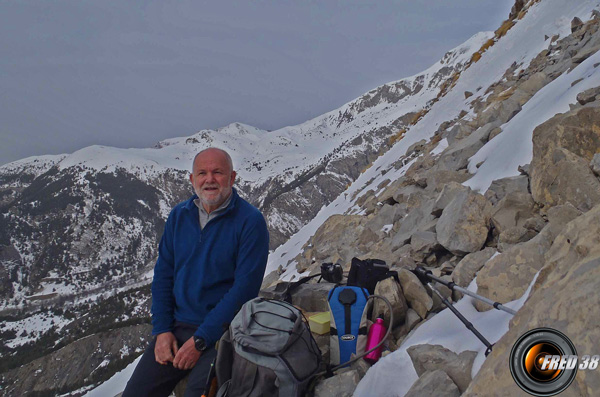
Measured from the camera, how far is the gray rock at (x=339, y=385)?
3355mm

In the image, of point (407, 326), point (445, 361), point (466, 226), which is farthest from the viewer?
point (466, 226)

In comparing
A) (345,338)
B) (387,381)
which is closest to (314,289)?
(345,338)

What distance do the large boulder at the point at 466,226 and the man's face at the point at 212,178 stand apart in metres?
3.84

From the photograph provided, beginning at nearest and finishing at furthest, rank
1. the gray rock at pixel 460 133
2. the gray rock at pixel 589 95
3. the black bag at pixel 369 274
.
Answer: the black bag at pixel 369 274 < the gray rock at pixel 589 95 < the gray rock at pixel 460 133

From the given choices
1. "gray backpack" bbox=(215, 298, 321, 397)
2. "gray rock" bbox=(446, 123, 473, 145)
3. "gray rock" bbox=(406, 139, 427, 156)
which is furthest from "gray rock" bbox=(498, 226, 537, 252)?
"gray rock" bbox=(406, 139, 427, 156)

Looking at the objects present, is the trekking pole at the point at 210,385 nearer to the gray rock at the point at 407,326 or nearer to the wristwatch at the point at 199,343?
the wristwatch at the point at 199,343

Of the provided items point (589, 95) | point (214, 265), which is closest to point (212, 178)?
point (214, 265)

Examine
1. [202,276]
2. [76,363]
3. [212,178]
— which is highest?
[212,178]

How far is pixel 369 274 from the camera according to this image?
16.3 feet

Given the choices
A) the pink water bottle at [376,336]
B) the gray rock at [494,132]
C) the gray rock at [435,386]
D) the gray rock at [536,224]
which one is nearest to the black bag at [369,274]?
the pink water bottle at [376,336]

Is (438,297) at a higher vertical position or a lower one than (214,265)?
lower

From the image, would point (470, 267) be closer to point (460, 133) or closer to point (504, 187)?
point (504, 187)

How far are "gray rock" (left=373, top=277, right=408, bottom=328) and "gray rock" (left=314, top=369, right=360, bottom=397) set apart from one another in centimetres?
109

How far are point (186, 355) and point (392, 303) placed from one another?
261 centimetres
